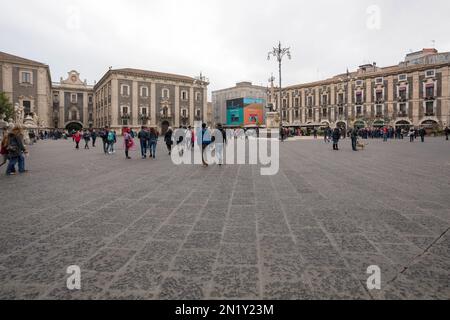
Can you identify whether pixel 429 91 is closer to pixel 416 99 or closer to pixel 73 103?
pixel 416 99

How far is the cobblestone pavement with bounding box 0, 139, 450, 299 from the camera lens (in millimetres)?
2291

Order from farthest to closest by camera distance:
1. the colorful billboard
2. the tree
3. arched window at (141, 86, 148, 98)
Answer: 1. the colorful billboard
2. arched window at (141, 86, 148, 98)
3. the tree

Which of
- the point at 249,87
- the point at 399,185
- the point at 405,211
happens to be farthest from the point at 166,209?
the point at 249,87

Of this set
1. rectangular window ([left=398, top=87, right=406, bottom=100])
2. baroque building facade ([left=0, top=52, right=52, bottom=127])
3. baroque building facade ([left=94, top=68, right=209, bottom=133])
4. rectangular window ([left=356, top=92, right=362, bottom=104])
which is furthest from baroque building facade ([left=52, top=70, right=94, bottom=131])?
rectangular window ([left=398, top=87, right=406, bottom=100])

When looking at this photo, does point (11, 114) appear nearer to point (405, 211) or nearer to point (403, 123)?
point (405, 211)

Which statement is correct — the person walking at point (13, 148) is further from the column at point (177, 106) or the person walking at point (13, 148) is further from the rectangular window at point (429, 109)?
the rectangular window at point (429, 109)

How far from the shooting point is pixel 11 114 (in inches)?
1549

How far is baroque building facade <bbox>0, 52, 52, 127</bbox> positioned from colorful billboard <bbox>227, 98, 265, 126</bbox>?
45780 millimetres

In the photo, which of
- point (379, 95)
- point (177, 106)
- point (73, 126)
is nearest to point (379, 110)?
point (379, 95)

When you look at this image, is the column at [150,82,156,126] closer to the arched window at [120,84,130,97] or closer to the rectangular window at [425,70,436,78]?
the arched window at [120,84,130,97]

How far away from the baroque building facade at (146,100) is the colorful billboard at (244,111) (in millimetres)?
17512

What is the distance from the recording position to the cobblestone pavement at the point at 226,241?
2.29m

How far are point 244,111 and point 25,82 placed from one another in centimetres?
4920
